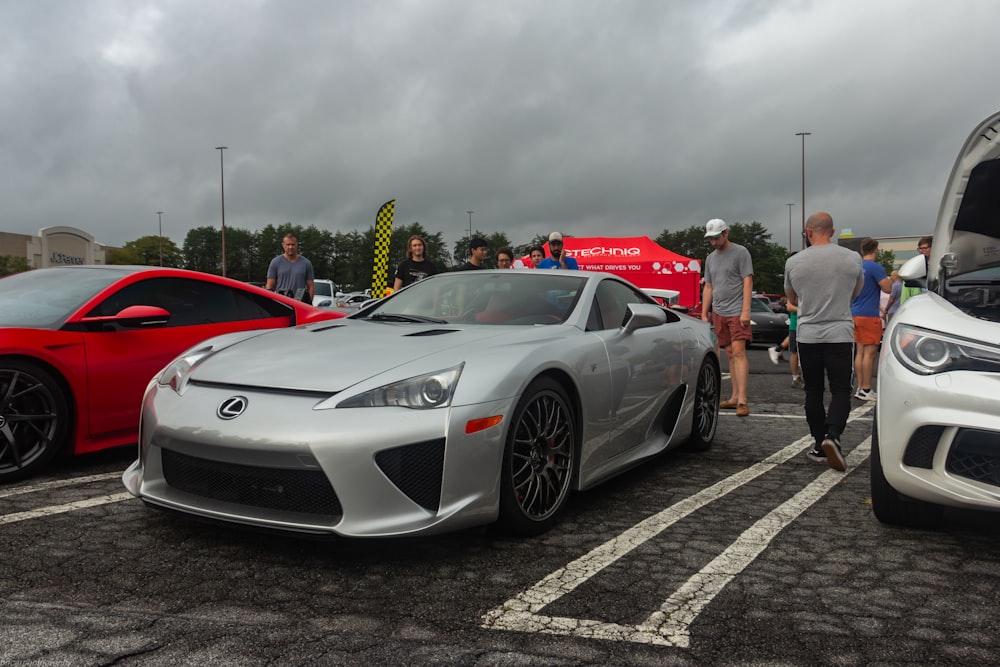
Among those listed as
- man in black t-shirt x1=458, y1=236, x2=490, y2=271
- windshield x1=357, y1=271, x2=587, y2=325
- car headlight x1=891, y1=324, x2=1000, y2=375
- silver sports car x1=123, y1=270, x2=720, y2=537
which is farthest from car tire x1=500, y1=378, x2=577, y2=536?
man in black t-shirt x1=458, y1=236, x2=490, y2=271

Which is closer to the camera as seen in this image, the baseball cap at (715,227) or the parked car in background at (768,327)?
the baseball cap at (715,227)

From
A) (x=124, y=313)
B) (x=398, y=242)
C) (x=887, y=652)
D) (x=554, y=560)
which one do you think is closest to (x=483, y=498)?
(x=554, y=560)

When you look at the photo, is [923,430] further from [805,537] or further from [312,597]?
[312,597]

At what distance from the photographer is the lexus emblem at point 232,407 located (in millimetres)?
3072

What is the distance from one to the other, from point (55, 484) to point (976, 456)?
423 centimetres

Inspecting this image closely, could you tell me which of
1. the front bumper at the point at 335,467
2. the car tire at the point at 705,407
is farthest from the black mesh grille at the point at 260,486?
the car tire at the point at 705,407

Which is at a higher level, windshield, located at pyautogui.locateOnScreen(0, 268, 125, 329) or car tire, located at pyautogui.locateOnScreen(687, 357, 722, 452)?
windshield, located at pyautogui.locateOnScreen(0, 268, 125, 329)

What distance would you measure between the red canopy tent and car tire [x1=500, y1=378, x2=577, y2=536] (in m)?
17.9

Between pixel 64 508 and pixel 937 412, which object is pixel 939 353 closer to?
pixel 937 412

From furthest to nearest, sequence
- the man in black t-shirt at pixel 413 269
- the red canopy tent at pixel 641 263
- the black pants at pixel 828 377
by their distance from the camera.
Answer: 1. the red canopy tent at pixel 641 263
2. the man in black t-shirt at pixel 413 269
3. the black pants at pixel 828 377

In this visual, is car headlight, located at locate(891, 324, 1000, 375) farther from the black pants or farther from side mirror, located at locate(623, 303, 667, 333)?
the black pants

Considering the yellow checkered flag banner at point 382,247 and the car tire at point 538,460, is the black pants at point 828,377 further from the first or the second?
the yellow checkered flag banner at point 382,247

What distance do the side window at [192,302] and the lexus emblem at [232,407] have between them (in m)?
2.08

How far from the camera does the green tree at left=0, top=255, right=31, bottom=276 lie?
57.1 metres
